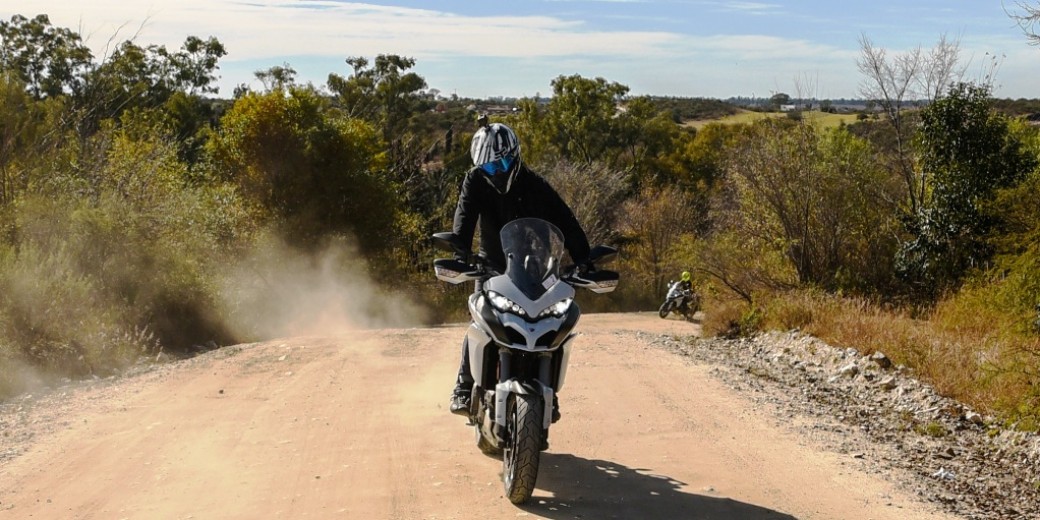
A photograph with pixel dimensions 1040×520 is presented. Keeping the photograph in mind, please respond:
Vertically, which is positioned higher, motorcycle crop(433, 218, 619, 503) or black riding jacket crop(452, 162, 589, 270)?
black riding jacket crop(452, 162, 589, 270)

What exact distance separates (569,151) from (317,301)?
41.6m

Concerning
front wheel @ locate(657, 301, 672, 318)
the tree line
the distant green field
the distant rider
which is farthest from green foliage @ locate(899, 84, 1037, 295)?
front wheel @ locate(657, 301, 672, 318)

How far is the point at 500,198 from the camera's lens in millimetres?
7172

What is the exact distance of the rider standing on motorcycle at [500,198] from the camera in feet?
22.9

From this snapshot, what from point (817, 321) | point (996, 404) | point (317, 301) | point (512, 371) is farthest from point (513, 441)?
point (317, 301)

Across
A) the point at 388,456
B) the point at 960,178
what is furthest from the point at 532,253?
the point at 960,178

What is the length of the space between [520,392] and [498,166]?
1.67m

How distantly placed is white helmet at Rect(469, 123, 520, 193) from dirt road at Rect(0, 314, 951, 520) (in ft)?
6.90

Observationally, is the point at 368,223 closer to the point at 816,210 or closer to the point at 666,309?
the point at 666,309

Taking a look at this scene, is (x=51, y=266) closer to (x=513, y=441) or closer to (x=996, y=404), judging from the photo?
(x=513, y=441)

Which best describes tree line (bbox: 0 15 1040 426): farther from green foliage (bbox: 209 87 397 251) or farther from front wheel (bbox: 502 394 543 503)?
front wheel (bbox: 502 394 543 503)

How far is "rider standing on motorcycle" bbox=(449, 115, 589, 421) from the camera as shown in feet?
22.9

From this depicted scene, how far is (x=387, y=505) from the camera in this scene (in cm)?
646

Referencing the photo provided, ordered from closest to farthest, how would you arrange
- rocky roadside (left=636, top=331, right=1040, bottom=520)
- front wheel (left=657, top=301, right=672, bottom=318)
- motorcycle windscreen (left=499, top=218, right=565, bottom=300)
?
motorcycle windscreen (left=499, top=218, right=565, bottom=300) → rocky roadside (left=636, top=331, right=1040, bottom=520) → front wheel (left=657, top=301, right=672, bottom=318)
